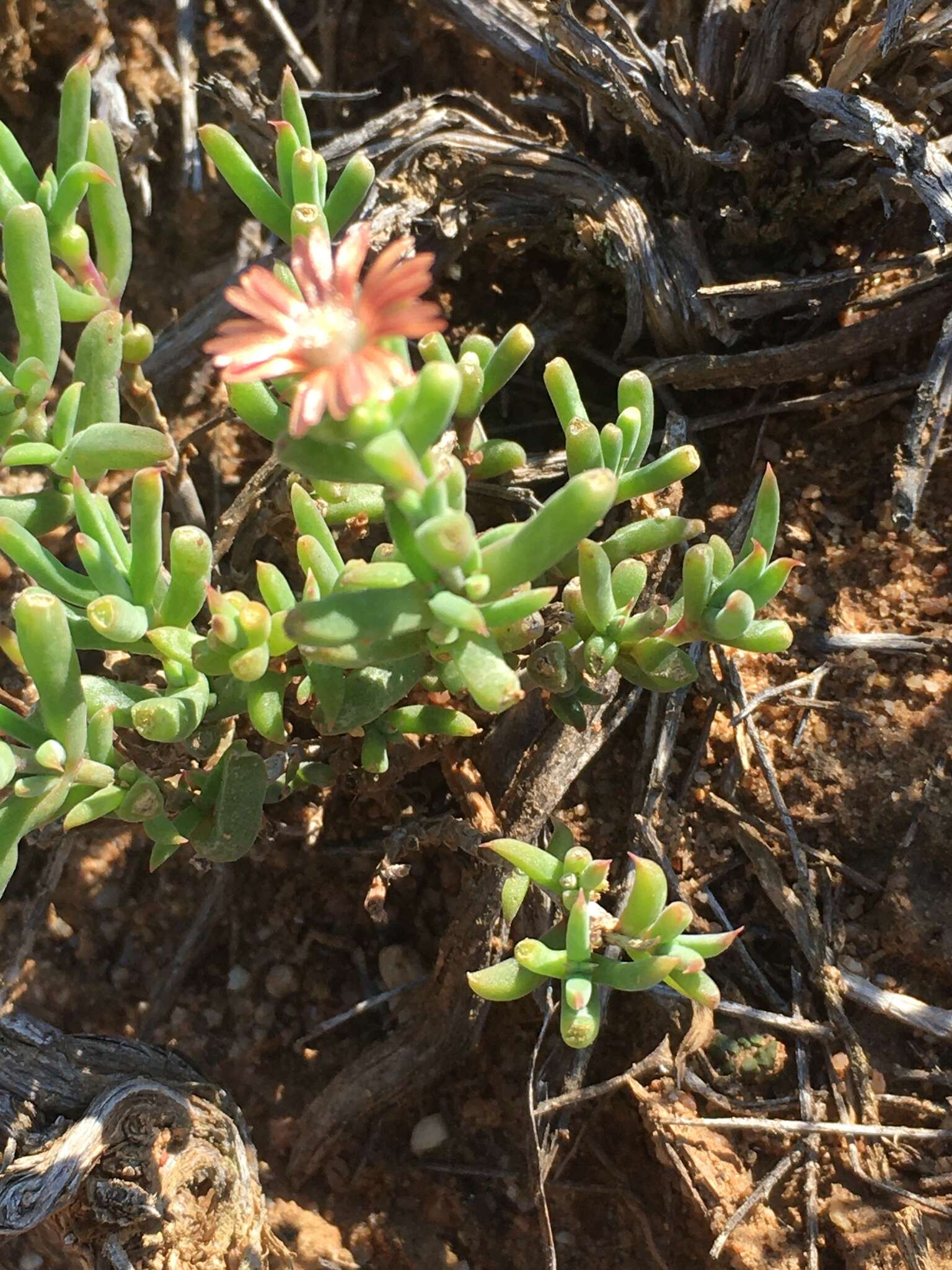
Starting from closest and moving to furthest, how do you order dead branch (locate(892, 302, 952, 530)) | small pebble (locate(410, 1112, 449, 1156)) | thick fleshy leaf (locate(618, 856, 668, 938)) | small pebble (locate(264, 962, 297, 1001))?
thick fleshy leaf (locate(618, 856, 668, 938)) < dead branch (locate(892, 302, 952, 530)) < small pebble (locate(410, 1112, 449, 1156)) < small pebble (locate(264, 962, 297, 1001))

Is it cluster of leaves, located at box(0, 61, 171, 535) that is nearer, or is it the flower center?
the flower center

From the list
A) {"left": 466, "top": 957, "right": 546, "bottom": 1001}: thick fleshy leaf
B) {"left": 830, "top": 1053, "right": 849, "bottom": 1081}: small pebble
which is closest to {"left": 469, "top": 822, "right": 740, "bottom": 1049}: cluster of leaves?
{"left": 466, "top": 957, "right": 546, "bottom": 1001}: thick fleshy leaf

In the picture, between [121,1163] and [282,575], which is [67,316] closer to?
[282,575]

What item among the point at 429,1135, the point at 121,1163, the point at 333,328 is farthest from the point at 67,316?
the point at 429,1135

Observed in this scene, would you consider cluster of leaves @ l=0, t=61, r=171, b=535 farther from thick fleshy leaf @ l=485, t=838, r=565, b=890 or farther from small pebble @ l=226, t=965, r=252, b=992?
small pebble @ l=226, t=965, r=252, b=992

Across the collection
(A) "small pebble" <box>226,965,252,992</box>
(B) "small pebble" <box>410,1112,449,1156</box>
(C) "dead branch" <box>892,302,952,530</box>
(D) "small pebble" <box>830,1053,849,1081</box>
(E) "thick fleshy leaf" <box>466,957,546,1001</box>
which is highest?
(C) "dead branch" <box>892,302,952,530</box>
